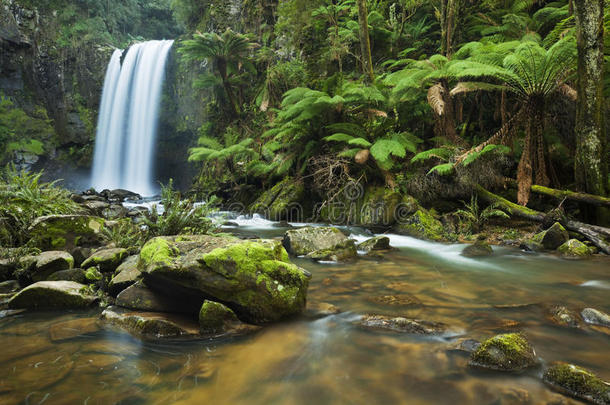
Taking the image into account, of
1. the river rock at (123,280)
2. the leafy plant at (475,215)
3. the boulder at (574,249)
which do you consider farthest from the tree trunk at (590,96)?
the river rock at (123,280)

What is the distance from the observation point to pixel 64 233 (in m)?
4.46

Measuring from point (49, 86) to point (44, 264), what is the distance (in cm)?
2323

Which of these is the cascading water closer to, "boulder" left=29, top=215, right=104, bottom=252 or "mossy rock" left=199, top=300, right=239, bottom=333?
"boulder" left=29, top=215, right=104, bottom=252

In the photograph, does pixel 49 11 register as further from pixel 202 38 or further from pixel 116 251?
pixel 116 251

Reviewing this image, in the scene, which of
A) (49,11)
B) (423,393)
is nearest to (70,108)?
(49,11)

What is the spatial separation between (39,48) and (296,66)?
734 inches

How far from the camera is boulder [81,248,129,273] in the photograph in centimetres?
384

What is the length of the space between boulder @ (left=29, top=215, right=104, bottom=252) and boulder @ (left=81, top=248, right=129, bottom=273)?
84 centimetres

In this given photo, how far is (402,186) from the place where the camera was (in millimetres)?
7484

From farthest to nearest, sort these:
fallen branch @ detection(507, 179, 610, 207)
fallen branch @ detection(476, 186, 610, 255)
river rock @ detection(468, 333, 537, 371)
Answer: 1. fallen branch @ detection(507, 179, 610, 207)
2. fallen branch @ detection(476, 186, 610, 255)
3. river rock @ detection(468, 333, 537, 371)

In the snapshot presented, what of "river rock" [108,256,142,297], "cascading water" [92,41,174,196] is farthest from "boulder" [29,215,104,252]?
"cascading water" [92,41,174,196]

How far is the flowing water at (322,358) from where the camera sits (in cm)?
178

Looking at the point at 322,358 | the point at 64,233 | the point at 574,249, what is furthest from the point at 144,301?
the point at 574,249

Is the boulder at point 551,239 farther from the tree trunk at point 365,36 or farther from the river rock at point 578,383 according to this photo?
the tree trunk at point 365,36
